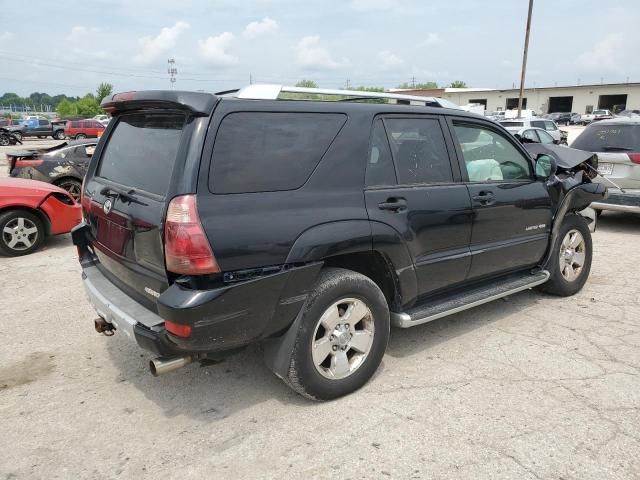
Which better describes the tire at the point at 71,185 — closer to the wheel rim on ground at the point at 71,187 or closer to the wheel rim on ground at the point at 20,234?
the wheel rim on ground at the point at 71,187

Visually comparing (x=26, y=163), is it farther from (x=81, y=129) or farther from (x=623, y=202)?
(x=81, y=129)

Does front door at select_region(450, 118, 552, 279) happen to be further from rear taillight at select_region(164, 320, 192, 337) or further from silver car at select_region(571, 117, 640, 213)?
silver car at select_region(571, 117, 640, 213)

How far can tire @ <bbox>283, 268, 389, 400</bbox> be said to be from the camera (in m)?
2.99

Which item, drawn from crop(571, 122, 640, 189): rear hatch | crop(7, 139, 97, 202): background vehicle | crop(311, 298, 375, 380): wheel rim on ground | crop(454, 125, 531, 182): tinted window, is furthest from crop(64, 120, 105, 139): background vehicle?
crop(311, 298, 375, 380): wheel rim on ground

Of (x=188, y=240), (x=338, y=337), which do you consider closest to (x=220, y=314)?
(x=188, y=240)

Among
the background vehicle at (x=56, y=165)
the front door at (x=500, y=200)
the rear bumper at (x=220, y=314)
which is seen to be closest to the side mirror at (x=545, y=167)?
the front door at (x=500, y=200)

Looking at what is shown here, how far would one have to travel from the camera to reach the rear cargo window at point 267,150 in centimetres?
273

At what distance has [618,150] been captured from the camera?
7.86 meters

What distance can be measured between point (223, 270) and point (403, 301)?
1.41 metres

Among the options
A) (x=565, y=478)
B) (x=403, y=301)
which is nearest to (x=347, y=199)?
(x=403, y=301)

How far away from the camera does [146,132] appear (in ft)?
10.5

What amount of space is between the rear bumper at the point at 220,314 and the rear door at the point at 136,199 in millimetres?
168

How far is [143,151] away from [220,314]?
1.20 m

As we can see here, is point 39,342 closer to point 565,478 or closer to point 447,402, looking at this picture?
point 447,402
